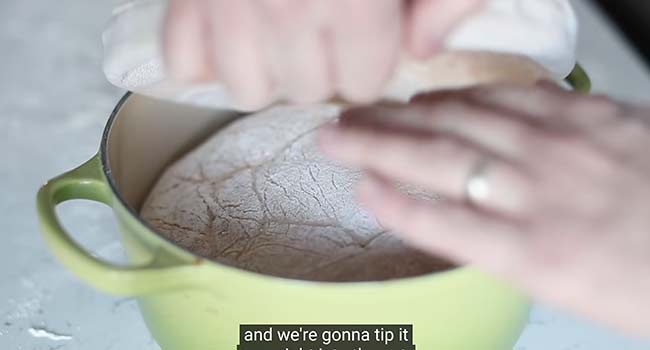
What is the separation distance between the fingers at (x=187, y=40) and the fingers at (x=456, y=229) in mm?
94

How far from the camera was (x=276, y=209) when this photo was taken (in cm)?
49

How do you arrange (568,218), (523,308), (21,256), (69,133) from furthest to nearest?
1. (69,133)
2. (21,256)
3. (523,308)
4. (568,218)

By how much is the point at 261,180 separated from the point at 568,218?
0.23 m

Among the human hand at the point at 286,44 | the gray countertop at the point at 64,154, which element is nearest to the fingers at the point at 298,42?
the human hand at the point at 286,44

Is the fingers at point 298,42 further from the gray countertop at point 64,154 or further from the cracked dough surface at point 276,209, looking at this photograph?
the gray countertop at point 64,154

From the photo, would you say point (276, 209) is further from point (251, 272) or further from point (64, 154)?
point (64, 154)

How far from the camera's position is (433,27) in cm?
38

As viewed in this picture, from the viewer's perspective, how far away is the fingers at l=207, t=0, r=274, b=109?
0.35m

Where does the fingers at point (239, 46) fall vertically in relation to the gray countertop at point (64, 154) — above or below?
above

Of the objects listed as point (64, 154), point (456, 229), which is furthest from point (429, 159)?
point (64, 154)

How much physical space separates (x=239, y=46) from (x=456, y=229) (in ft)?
0.38

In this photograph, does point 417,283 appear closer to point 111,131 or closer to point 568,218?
point 568,218

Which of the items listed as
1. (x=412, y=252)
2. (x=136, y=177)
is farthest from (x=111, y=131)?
(x=412, y=252)

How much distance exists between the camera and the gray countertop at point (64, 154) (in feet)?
1.75
